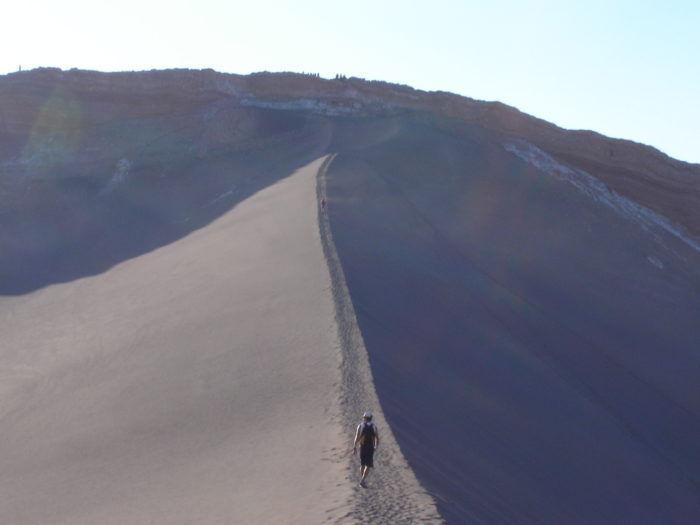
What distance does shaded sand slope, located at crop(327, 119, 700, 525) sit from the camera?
43.4ft

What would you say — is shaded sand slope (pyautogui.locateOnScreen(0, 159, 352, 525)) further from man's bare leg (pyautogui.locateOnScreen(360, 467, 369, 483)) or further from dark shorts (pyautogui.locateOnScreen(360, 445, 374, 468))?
dark shorts (pyautogui.locateOnScreen(360, 445, 374, 468))

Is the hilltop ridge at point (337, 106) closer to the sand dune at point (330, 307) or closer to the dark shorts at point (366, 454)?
the sand dune at point (330, 307)

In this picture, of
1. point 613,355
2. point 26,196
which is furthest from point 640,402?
point 26,196

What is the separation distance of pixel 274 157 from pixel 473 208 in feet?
27.4

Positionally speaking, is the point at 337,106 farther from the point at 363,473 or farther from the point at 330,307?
the point at 363,473

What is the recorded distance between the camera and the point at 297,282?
1898 cm

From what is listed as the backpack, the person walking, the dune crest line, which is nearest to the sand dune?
the dune crest line

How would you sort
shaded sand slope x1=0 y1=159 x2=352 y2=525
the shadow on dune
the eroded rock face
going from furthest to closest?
1. the eroded rock face
2. the shadow on dune
3. shaded sand slope x1=0 y1=159 x2=352 y2=525

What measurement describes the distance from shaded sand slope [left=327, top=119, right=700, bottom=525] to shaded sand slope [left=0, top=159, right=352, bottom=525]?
1.13 metres

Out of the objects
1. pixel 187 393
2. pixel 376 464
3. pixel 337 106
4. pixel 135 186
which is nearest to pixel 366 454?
pixel 376 464

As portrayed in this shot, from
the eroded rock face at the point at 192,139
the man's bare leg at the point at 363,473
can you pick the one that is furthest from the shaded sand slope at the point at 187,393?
the eroded rock face at the point at 192,139

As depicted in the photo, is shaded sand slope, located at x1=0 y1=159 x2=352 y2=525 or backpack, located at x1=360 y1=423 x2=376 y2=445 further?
shaded sand slope, located at x1=0 y1=159 x2=352 y2=525

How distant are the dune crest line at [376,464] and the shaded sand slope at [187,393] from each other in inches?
7.3

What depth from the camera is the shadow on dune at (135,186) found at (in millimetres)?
29766
